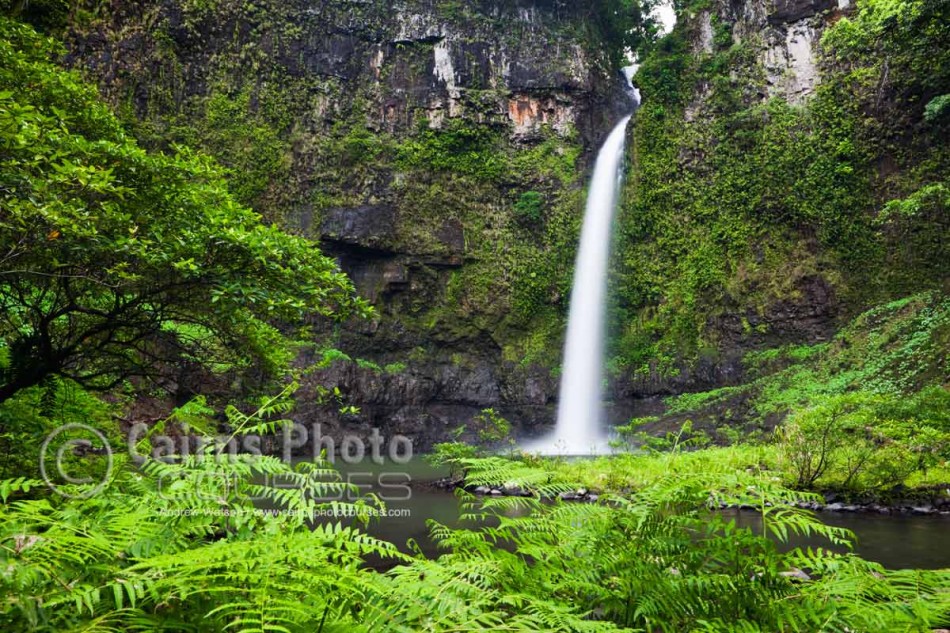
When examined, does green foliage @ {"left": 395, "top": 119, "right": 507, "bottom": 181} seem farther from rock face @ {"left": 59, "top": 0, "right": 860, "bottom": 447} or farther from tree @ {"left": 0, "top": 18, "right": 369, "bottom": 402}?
tree @ {"left": 0, "top": 18, "right": 369, "bottom": 402}

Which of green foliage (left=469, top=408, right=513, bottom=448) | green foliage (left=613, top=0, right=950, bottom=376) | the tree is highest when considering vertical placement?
green foliage (left=613, top=0, right=950, bottom=376)

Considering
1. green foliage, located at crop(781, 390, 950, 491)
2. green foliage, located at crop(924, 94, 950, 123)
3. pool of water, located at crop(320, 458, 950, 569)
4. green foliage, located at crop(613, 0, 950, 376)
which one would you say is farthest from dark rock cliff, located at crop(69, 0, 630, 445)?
green foliage, located at crop(781, 390, 950, 491)

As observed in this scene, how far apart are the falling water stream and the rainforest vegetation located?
0.77 m

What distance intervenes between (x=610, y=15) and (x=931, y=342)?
2221 centimetres

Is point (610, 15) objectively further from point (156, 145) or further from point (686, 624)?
point (686, 624)

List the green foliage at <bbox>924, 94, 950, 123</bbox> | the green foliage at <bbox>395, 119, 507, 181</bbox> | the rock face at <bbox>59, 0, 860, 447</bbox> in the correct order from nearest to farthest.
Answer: the green foliage at <bbox>924, 94, 950, 123</bbox>
the rock face at <bbox>59, 0, 860, 447</bbox>
the green foliage at <bbox>395, 119, 507, 181</bbox>

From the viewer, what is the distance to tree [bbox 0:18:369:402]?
3908 millimetres

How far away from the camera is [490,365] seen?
22.3 m

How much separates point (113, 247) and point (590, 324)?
19.9 metres

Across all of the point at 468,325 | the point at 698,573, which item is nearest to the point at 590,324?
the point at 468,325

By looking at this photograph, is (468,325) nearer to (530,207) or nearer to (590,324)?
(590,324)

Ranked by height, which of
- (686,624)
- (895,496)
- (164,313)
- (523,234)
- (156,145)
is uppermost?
(156,145)

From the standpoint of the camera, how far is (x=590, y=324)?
22297 mm

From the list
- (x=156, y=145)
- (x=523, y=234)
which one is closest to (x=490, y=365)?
(x=523, y=234)
